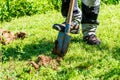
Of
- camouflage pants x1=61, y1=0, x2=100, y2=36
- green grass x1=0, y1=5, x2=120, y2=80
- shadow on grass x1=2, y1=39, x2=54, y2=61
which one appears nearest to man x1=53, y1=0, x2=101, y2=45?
camouflage pants x1=61, y1=0, x2=100, y2=36

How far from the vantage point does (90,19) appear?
6.47 metres

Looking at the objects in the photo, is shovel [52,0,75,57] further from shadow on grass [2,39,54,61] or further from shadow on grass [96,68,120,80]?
shadow on grass [96,68,120,80]

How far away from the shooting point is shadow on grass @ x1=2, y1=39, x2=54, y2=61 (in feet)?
19.5

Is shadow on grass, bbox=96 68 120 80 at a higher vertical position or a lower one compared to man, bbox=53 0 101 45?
lower

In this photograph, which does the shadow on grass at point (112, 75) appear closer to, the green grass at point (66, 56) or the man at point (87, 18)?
the green grass at point (66, 56)

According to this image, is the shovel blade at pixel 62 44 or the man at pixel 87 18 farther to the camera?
the man at pixel 87 18

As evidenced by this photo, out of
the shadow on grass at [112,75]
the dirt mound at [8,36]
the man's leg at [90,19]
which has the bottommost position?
the shadow on grass at [112,75]

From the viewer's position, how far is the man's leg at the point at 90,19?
6.36 metres

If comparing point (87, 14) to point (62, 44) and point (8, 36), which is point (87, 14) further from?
point (8, 36)

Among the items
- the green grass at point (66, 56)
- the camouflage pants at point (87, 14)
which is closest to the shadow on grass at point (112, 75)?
the green grass at point (66, 56)

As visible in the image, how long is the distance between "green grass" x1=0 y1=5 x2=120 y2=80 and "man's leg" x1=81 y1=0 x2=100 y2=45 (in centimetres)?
12

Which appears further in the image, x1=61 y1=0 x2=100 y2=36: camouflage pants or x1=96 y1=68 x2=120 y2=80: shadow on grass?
x1=61 y1=0 x2=100 y2=36: camouflage pants

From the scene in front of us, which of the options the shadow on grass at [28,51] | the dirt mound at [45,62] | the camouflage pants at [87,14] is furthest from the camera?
the camouflage pants at [87,14]

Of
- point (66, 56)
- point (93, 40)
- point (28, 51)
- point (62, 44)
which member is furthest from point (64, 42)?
point (93, 40)
